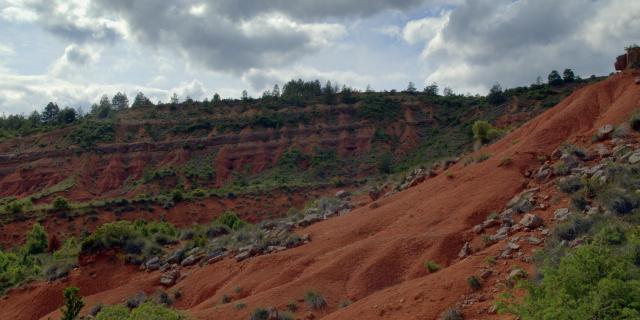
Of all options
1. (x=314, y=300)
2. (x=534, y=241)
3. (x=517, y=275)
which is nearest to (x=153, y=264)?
(x=314, y=300)

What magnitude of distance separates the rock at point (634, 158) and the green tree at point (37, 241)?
36303 mm

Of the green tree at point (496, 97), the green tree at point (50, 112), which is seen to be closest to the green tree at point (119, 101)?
the green tree at point (50, 112)

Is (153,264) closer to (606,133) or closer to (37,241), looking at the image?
(37,241)

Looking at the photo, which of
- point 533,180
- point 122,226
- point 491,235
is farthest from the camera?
point 122,226

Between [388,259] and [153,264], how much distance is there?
14.5 meters

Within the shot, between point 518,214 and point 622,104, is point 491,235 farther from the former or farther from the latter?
point 622,104

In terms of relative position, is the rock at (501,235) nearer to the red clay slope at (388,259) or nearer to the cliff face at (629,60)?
the red clay slope at (388,259)

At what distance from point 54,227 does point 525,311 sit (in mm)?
42977

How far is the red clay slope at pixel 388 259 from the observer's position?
1745 cm

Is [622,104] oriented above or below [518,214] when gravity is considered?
above

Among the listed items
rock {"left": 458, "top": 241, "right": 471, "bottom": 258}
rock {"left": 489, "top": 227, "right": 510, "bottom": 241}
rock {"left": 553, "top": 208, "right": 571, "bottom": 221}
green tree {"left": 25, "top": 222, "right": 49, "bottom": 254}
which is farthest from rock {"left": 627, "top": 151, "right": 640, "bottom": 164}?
green tree {"left": 25, "top": 222, "right": 49, "bottom": 254}

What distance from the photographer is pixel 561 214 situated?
1775 centimetres

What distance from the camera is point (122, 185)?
69.0m

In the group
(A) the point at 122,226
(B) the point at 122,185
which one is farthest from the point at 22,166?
(A) the point at 122,226
